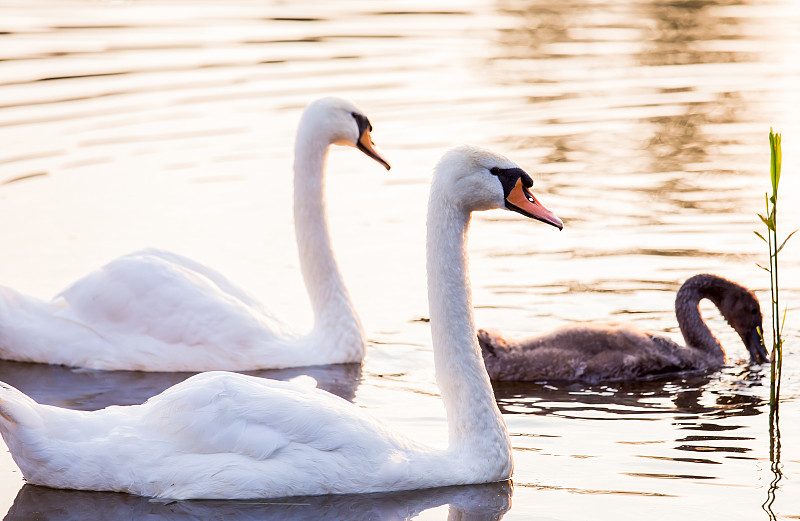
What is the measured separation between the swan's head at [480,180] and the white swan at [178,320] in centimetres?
281

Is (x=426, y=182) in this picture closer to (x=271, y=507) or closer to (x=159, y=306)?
(x=159, y=306)

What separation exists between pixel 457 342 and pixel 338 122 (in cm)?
324

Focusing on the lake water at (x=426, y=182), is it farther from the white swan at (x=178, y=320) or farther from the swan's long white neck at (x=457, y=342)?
the swan's long white neck at (x=457, y=342)

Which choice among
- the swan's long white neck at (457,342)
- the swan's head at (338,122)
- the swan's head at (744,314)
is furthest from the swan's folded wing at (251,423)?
the swan's head at (744,314)

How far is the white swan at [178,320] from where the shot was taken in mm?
9703

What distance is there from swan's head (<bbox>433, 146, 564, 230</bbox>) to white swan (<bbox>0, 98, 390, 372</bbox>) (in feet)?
9.22

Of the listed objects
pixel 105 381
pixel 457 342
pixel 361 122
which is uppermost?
pixel 361 122

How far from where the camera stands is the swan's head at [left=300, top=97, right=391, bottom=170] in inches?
401

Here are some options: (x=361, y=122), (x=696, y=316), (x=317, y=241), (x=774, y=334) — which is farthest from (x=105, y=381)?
(x=774, y=334)

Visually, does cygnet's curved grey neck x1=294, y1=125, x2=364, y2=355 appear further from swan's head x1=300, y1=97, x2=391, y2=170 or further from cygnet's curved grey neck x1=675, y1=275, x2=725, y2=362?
cygnet's curved grey neck x1=675, y1=275, x2=725, y2=362

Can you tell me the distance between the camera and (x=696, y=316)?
32.6 feet

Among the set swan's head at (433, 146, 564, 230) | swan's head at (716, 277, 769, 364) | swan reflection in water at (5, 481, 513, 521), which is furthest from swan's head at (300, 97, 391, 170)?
swan reflection in water at (5, 481, 513, 521)

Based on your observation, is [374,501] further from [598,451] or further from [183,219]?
[183,219]

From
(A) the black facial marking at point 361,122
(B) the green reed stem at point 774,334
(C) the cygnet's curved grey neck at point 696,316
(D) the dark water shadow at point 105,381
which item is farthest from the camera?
(A) the black facial marking at point 361,122
